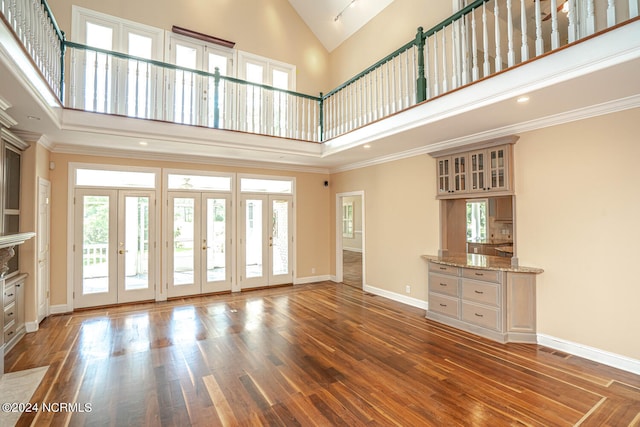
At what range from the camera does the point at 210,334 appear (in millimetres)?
4172

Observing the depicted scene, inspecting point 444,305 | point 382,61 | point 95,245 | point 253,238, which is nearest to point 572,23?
point 382,61

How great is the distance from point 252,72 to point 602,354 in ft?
25.2

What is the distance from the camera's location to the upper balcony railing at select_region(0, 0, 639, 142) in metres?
3.10

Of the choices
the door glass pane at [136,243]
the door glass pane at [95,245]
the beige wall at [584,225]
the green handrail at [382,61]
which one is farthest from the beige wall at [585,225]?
the door glass pane at [95,245]

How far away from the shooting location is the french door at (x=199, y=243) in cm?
598

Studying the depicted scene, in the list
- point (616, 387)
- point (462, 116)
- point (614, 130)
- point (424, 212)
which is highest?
point (462, 116)

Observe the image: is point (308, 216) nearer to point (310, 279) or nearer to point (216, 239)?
point (310, 279)

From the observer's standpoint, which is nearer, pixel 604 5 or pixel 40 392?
pixel 40 392

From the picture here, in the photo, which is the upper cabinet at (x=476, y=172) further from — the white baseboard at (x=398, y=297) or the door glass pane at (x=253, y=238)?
the door glass pane at (x=253, y=238)

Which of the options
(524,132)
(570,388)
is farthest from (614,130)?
(570,388)

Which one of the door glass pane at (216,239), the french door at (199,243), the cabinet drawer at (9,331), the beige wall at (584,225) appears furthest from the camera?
the door glass pane at (216,239)

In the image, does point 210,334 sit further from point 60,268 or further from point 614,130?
point 614,130

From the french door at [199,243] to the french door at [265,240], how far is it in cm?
35

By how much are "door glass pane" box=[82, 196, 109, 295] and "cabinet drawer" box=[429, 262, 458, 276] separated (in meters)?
5.58
